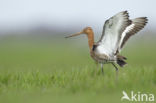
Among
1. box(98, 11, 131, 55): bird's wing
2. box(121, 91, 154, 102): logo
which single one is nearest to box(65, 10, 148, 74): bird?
box(98, 11, 131, 55): bird's wing

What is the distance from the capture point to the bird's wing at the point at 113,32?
1077 cm

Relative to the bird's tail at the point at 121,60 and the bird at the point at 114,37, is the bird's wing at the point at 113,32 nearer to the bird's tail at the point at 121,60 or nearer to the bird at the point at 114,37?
the bird at the point at 114,37

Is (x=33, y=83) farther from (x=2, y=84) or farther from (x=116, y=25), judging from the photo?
(x=116, y=25)

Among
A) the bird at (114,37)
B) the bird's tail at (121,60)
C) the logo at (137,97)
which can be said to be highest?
the bird at (114,37)

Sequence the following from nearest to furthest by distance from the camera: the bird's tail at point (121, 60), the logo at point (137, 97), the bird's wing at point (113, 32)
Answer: the logo at point (137, 97), the bird's wing at point (113, 32), the bird's tail at point (121, 60)

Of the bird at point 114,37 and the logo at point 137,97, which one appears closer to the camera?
the logo at point 137,97

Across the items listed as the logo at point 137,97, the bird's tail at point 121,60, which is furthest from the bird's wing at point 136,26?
the logo at point 137,97

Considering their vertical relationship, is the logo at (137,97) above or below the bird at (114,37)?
below

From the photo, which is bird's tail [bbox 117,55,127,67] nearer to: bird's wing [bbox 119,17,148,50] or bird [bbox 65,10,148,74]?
bird [bbox 65,10,148,74]

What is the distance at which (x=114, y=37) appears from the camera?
11016mm

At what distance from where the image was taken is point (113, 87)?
10227mm

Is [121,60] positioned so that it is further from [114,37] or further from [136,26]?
[136,26]

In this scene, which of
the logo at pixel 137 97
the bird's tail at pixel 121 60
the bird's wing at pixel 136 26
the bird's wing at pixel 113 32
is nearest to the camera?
the logo at pixel 137 97

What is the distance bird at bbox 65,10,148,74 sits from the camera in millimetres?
10816
